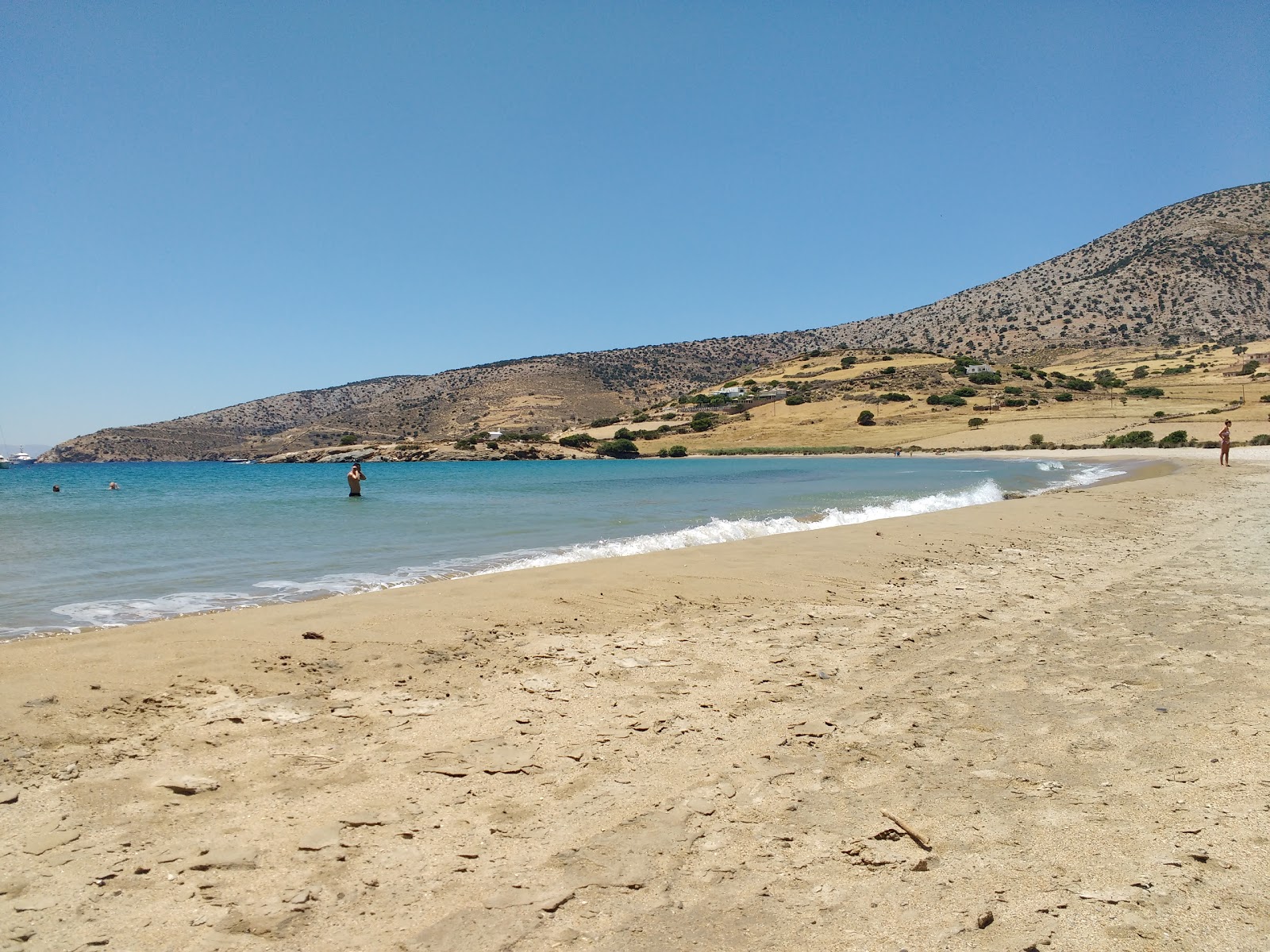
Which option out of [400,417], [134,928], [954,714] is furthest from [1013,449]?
[400,417]

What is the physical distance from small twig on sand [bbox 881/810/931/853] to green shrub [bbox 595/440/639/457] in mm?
75415

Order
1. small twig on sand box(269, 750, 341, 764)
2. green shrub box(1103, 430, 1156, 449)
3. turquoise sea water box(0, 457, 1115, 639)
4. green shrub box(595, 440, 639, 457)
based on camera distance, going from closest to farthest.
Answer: small twig on sand box(269, 750, 341, 764)
turquoise sea water box(0, 457, 1115, 639)
green shrub box(1103, 430, 1156, 449)
green shrub box(595, 440, 639, 457)

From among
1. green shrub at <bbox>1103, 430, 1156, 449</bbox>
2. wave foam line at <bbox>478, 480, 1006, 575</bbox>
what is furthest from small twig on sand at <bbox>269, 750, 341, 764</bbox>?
green shrub at <bbox>1103, 430, 1156, 449</bbox>

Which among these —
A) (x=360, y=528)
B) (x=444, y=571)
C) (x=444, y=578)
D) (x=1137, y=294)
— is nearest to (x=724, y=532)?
(x=444, y=571)

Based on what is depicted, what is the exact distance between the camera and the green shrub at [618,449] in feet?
259

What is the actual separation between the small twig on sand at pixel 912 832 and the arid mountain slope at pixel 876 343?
104530 millimetres

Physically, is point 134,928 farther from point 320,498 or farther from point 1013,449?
point 1013,449

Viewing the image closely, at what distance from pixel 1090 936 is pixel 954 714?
2.22m

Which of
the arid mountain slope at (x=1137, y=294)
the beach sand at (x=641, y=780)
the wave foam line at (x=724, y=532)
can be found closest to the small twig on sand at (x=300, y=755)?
the beach sand at (x=641, y=780)

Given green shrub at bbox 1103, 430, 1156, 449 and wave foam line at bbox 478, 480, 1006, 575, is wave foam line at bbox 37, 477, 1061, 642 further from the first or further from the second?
green shrub at bbox 1103, 430, 1156, 449

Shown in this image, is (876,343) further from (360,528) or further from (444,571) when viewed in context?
(444,571)

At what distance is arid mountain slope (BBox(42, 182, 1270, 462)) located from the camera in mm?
98688

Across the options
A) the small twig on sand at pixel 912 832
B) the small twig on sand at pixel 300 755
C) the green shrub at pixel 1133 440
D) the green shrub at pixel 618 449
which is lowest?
the green shrub at pixel 1133 440

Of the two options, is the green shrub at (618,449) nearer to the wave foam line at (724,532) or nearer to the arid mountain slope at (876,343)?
the arid mountain slope at (876,343)
